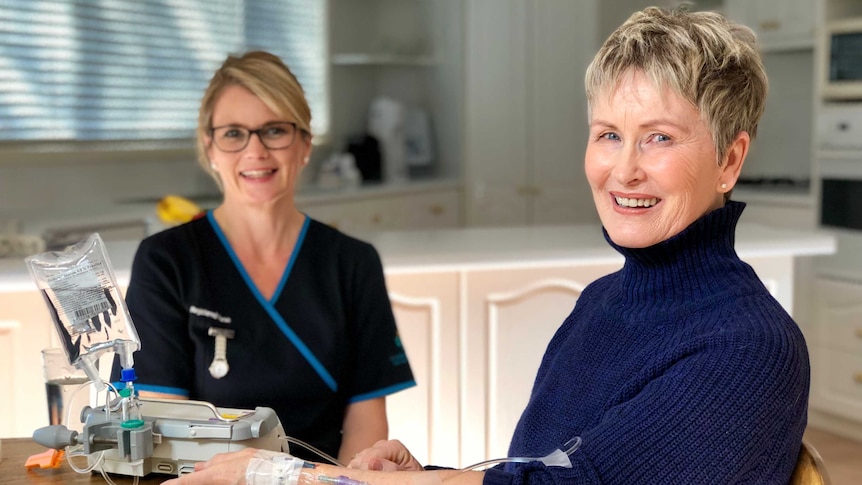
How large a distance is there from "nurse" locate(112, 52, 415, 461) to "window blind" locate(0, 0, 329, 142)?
2.18 m

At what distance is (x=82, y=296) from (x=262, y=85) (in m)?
0.73

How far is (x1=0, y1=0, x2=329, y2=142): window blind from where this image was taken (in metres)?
3.71

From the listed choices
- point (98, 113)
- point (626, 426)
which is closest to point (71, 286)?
point (626, 426)

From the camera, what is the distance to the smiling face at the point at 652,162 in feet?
3.74

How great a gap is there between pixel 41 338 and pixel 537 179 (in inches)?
146

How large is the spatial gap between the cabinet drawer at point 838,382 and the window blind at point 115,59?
3028 millimetres

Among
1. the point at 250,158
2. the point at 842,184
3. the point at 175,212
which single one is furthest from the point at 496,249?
the point at 842,184

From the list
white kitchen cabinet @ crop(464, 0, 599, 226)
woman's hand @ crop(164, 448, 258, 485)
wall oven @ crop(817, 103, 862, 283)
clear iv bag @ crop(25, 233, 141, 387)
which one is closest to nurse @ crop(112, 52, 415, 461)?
clear iv bag @ crop(25, 233, 141, 387)

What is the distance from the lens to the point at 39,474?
125 centimetres

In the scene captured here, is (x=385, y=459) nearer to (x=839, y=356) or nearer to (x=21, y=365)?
(x=21, y=365)

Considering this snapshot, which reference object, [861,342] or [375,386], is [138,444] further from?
[861,342]

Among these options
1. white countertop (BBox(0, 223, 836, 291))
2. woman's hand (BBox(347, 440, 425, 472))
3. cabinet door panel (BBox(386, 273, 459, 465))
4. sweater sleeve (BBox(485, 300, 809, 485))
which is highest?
sweater sleeve (BBox(485, 300, 809, 485))

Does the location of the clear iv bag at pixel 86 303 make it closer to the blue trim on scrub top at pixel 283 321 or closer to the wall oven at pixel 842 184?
the blue trim on scrub top at pixel 283 321

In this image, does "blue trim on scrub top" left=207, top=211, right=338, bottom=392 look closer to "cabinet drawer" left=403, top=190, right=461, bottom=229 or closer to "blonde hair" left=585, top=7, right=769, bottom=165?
"blonde hair" left=585, top=7, right=769, bottom=165
